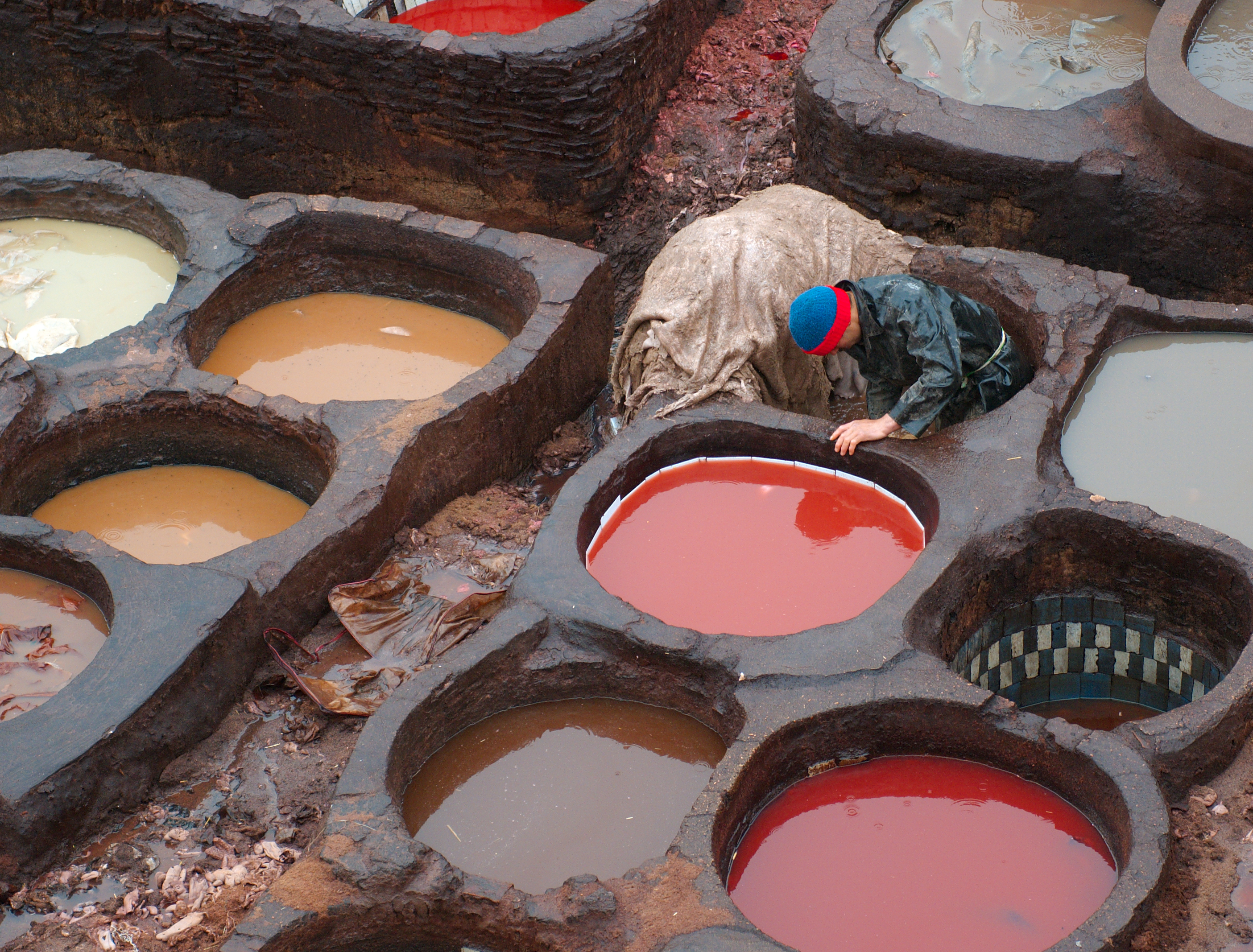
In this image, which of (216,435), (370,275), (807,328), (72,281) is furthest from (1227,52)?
(72,281)

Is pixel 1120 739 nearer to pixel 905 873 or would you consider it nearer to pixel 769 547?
pixel 905 873

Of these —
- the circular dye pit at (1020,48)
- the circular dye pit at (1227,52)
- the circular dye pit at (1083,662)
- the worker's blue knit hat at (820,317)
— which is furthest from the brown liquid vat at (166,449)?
the circular dye pit at (1227,52)

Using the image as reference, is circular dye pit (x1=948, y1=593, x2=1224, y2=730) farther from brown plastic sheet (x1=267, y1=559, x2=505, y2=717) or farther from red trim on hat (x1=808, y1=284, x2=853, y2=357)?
brown plastic sheet (x1=267, y1=559, x2=505, y2=717)

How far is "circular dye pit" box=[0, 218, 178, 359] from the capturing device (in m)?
6.15

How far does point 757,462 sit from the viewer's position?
5.18m

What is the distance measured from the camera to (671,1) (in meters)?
7.42

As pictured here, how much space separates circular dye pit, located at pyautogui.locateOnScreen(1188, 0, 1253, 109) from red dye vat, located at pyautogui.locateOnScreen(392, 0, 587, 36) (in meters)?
3.94

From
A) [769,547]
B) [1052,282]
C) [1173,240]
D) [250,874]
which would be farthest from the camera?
[1173,240]

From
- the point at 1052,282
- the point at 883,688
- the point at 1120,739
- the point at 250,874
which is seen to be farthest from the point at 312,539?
the point at 1052,282

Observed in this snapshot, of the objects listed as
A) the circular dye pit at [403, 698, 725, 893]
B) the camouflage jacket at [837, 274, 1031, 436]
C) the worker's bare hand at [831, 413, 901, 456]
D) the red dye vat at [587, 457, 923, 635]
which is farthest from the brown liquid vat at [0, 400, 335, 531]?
the camouflage jacket at [837, 274, 1031, 436]

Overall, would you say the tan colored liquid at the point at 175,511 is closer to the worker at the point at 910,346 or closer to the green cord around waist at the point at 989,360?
the worker at the point at 910,346

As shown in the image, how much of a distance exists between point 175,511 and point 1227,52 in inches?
237

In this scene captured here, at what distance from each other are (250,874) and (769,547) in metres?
2.31

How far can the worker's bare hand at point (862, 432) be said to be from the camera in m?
4.86
